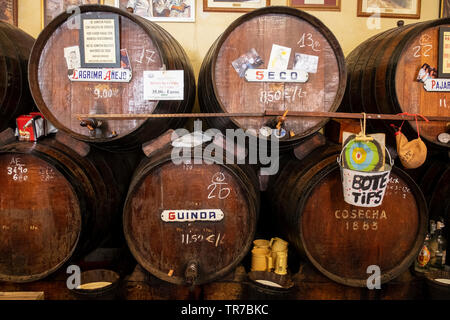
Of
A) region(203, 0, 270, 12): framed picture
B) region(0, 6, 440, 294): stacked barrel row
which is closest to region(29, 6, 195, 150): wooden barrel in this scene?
region(0, 6, 440, 294): stacked barrel row

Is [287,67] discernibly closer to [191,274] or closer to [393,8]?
[191,274]

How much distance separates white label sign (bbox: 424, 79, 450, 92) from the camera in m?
1.78

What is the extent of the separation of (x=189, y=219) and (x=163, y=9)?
73.2 inches

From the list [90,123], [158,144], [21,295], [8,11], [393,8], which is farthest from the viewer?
[393,8]

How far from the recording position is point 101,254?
208 centimetres

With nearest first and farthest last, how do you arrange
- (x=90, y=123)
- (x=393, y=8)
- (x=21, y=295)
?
(x=90, y=123) → (x=21, y=295) → (x=393, y=8)

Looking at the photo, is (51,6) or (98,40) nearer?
(98,40)

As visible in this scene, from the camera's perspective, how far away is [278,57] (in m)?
1.67

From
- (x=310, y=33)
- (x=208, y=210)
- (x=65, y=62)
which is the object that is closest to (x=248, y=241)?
(x=208, y=210)

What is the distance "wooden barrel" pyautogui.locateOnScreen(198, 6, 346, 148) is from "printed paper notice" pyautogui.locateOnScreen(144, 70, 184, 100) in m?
0.18

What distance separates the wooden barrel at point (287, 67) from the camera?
167 cm

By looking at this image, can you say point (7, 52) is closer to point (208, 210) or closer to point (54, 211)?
point (54, 211)

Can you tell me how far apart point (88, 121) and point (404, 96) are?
6.05ft
